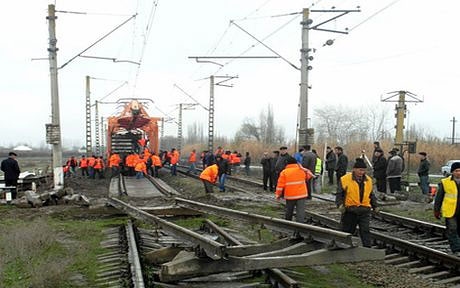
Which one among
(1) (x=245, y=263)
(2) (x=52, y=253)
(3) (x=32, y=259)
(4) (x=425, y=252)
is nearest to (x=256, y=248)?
(1) (x=245, y=263)

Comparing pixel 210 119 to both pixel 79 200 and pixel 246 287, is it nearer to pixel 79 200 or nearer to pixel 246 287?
pixel 79 200

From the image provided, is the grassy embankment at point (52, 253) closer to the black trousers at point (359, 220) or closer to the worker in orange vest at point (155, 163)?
the black trousers at point (359, 220)

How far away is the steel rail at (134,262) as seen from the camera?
638 centimetres

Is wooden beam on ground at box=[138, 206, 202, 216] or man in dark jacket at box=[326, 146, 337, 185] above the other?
man in dark jacket at box=[326, 146, 337, 185]

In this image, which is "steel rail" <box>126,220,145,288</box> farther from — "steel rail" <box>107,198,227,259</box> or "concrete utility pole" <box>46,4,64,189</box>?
"concrete utility pole" <box>46,4,64,189</box>

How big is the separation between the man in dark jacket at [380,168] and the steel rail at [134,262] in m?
10.5

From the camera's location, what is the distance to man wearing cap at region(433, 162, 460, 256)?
8648 mm

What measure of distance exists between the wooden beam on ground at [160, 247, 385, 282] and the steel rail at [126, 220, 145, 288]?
0.31m

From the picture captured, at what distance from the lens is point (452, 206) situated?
8664 millimetres

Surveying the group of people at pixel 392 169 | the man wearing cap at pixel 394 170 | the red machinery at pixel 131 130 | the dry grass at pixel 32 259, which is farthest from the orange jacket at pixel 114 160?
the dry grass at pixel 32 259

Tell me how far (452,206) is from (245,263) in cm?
428

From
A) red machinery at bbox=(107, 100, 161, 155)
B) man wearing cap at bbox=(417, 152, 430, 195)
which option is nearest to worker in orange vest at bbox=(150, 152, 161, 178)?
red machinery at bbox=(107, 100, 161, 155)

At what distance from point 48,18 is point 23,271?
1366 centimetres

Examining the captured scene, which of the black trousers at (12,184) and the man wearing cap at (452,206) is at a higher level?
the man wearing cap at (452,206)
